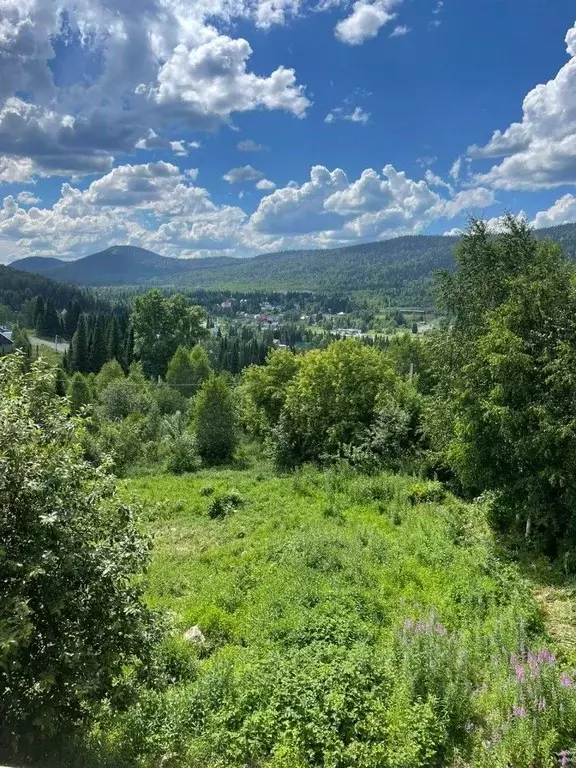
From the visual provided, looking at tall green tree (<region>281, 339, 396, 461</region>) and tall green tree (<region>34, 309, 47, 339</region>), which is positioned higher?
tall green tree (<region>34, 309, 47, 339</region>)

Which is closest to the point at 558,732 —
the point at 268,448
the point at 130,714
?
the point at 130,714

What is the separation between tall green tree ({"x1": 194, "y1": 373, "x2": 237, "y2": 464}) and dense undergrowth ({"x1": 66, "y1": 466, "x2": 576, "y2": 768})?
62.0 feet

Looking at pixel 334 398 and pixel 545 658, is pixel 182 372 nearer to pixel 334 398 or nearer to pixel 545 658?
pixel 334 398

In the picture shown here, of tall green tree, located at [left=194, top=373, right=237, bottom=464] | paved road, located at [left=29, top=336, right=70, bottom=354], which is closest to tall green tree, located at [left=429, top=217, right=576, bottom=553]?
tall green tree, located at [left=194, top=373, right=237, bottom=464]

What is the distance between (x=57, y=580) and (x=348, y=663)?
14.9ft

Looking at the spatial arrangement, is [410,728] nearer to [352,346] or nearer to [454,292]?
[454,292]

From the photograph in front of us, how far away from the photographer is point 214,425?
1356 inches

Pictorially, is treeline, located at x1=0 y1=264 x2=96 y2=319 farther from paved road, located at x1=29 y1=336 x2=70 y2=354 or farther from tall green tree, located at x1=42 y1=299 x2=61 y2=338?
paved road, located at x1=29 y1=336 x2=70 y2=354

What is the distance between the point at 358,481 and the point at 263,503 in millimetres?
3889

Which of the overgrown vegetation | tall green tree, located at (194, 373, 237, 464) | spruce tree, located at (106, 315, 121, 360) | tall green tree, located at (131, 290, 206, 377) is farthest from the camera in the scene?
spruce tree, located at (106, 315, 121, 360)

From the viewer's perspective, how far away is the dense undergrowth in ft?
21.2

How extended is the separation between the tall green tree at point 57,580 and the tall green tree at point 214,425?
27978 millimetres

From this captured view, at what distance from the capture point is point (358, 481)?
20.3 metres

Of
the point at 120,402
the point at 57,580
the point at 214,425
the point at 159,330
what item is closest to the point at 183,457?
the point at 214,425
